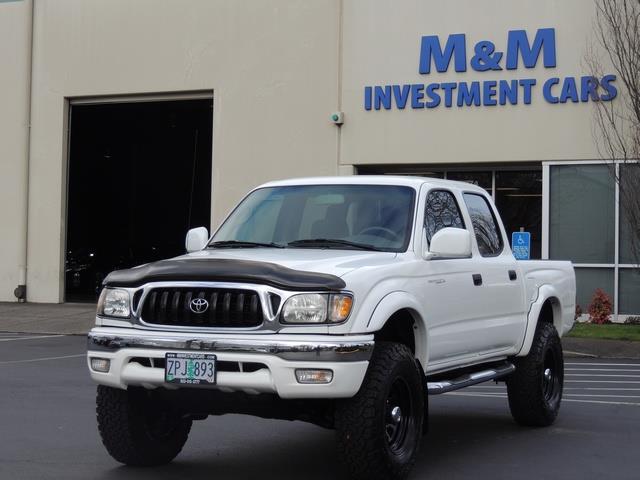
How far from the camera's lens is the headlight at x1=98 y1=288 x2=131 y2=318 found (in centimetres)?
689

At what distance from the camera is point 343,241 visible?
7.66 metres

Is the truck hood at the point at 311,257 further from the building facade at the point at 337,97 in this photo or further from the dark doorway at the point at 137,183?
the dark doorway at the point at 137,183

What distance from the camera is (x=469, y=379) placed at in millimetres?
8023

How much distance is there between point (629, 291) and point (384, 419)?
15482 mm

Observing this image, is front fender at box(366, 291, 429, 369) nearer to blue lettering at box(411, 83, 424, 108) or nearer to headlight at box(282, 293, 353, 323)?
headlight at box(282, 293, 353, 323)

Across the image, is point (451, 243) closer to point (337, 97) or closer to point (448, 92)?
point (448, 92)

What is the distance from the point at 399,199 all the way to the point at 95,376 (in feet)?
8.33

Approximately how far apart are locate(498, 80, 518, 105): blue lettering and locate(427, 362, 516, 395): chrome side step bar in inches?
527

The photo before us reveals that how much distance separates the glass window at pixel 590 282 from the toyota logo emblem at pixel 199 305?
51.1 feet

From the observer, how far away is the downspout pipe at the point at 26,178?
26.2 meters

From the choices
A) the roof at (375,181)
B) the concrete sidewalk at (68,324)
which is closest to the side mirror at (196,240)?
the roof at (375,181)

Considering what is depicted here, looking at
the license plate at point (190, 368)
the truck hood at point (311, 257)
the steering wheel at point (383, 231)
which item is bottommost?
the license plate at point (190, 368)

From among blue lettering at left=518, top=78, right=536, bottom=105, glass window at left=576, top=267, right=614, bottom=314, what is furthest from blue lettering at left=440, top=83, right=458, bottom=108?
glass window at left=576, top=267, right=614, bottom=314

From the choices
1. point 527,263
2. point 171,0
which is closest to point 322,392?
point 527,263
